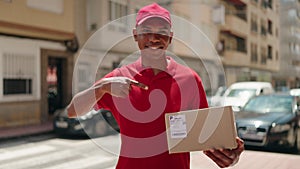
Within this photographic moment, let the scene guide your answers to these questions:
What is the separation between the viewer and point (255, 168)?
19.8ft

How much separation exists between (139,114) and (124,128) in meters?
0.11

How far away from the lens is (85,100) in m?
1.67

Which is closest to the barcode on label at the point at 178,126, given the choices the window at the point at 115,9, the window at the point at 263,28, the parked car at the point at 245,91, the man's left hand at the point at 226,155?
the man's left hand at the point at 226,155

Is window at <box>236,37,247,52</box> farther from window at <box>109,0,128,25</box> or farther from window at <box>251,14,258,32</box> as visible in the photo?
window at <box>109,0,128,25</box>

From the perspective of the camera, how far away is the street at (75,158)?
6.23 metres

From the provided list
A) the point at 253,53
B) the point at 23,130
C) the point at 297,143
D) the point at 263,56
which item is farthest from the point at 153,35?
the point at 263,56

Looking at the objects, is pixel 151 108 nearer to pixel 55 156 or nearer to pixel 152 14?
pixel 152 14

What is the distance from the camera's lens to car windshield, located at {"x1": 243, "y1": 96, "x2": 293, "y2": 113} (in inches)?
347

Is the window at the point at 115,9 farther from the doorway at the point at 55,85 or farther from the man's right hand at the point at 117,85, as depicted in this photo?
the man's right hand at the point at 117,85

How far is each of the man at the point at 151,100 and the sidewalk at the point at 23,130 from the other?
933cm

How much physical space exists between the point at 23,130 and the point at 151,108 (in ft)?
35.0

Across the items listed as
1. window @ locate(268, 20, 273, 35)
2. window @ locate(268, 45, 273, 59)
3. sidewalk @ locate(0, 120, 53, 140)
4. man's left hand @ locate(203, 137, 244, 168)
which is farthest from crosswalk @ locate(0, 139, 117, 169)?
window @ locate(268, 20, 273, 35)

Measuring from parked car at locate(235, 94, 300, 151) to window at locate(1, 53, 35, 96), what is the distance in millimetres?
8079

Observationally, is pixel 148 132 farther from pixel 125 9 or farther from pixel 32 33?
pixel 125 9
